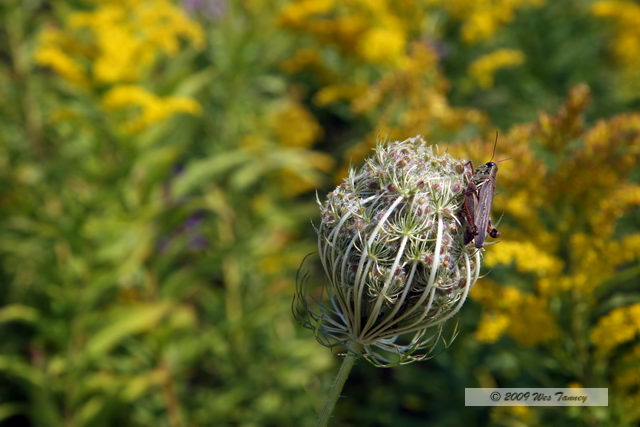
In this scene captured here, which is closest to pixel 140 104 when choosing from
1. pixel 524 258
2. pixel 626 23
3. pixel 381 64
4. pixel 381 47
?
pixel 381 47

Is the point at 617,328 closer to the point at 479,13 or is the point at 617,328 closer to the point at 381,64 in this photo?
the point at 381,64

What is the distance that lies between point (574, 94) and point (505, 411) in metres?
1.46

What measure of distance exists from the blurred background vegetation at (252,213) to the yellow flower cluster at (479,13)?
2cm

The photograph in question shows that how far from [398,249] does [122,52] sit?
9.03ft

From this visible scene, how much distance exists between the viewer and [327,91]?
15.7ft

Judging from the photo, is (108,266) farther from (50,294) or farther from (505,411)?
(505,411)

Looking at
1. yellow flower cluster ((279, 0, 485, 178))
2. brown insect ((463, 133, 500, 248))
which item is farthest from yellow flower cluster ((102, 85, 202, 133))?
brown insect ((463, 133, 500, 248))

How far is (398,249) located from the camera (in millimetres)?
1726

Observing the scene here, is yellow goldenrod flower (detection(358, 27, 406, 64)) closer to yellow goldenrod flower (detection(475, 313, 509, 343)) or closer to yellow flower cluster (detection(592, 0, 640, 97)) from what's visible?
yellow flower cluster (detection(592, 0, 640, 97))

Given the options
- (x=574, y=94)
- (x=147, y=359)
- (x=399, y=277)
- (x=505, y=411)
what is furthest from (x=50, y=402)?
(x=574, y=94)

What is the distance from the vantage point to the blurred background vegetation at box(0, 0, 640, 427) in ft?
9.58

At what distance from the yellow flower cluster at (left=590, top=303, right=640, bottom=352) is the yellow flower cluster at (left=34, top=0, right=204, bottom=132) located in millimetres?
2483

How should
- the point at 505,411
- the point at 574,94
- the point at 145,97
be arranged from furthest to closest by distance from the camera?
1. the point at 145,97
2. the point at 505,411
3. the point at 574,94

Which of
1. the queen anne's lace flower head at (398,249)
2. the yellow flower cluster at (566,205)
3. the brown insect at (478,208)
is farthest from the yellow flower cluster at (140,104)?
the brown insect at (478,208)
